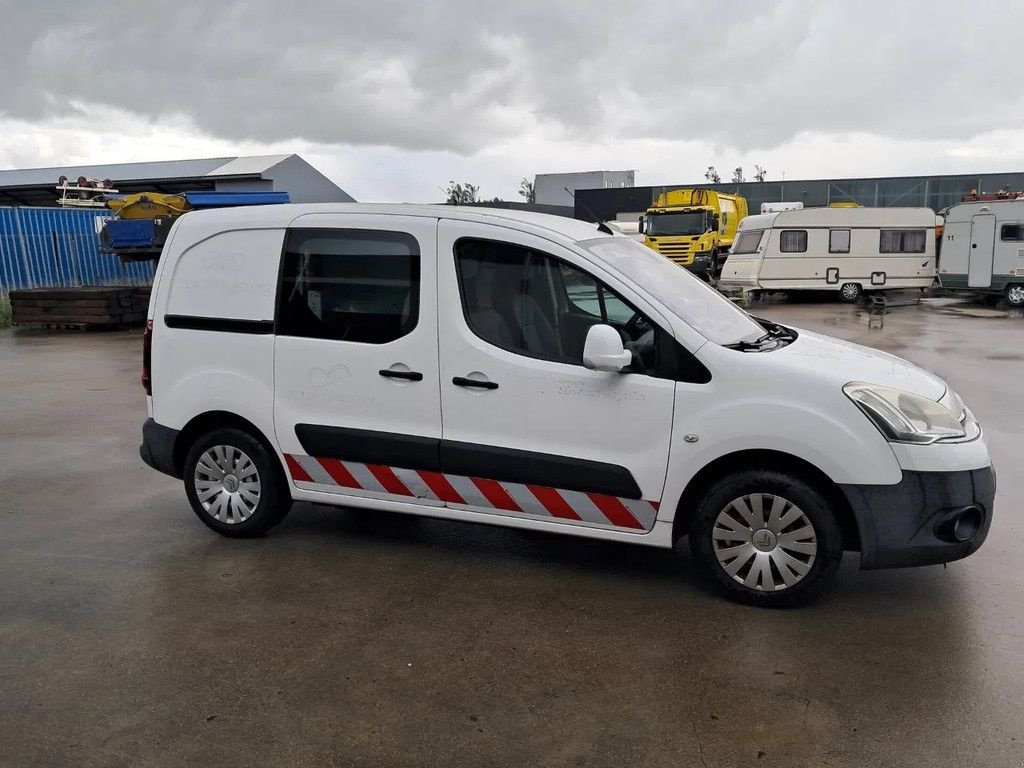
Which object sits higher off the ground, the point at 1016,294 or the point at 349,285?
the point at 349,285

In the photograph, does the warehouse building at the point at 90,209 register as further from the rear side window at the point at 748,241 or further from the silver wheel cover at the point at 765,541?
the rear side window at the point at 748,241

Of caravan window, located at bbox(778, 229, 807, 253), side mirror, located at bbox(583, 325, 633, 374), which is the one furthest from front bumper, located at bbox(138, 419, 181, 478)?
caravan window, located at bbox(778, 229, 807, 253)

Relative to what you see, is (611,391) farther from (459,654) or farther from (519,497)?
(459,654)

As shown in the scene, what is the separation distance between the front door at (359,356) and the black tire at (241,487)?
0.59 feet

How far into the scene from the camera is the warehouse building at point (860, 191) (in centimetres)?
4128

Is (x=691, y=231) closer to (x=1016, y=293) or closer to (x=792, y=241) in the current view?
(x=792, y=241)

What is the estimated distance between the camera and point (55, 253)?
22.0 metres

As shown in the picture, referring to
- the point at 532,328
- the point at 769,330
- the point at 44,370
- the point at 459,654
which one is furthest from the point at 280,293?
the point at 44,370

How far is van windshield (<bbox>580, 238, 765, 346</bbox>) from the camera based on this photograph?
442 cm

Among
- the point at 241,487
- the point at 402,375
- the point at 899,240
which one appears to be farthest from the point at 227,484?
the point at 899,240

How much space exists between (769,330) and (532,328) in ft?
4.93

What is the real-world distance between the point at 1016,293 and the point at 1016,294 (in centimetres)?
3

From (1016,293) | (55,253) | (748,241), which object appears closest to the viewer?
(55,253)

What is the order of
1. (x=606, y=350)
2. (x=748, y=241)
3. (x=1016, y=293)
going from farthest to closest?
(x=748, y=241)
(x=1016, y=293)
(x=606, y=350)
